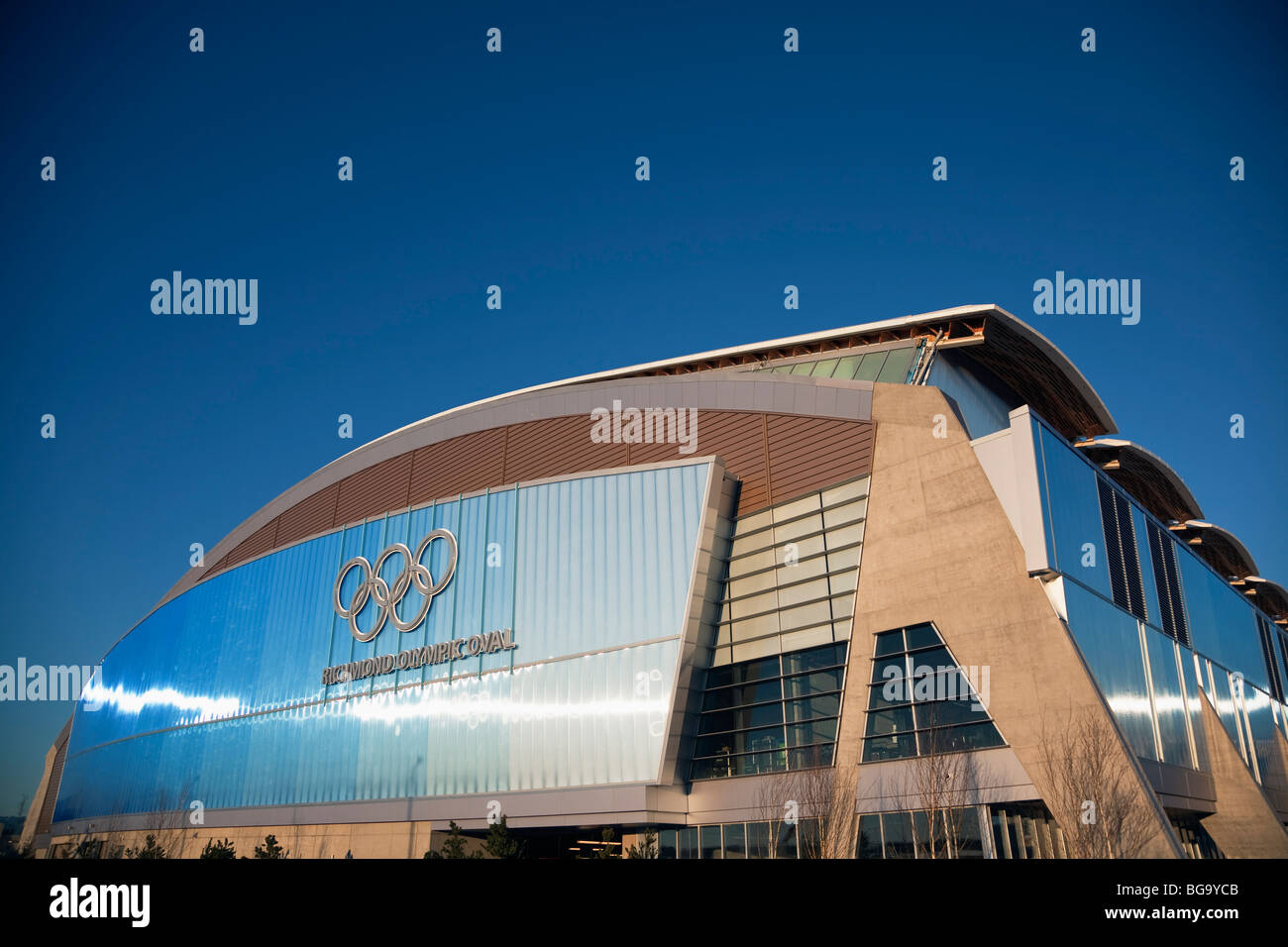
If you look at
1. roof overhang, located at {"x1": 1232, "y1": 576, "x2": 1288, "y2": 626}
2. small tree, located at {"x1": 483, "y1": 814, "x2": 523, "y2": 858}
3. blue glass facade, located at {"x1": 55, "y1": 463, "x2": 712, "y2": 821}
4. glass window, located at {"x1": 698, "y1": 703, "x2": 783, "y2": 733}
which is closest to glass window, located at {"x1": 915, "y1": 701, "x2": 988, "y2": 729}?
glass window, located at {"x1": 698, "y1": 703, "x2": 783, "y2": 733}

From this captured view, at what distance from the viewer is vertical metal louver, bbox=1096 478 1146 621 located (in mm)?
30509

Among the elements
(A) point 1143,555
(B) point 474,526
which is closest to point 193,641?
(B) point 474,526

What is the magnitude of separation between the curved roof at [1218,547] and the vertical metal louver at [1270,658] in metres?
6.00

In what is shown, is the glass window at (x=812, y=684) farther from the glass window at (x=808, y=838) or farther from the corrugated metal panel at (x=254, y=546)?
the corrugated metal panel at (x=254, y=546)

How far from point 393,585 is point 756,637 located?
18.7 m

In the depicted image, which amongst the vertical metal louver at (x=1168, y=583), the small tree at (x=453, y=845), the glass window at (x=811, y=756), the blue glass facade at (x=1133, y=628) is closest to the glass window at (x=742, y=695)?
the glass window at (x=811, y=756)

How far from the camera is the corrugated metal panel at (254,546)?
177ft

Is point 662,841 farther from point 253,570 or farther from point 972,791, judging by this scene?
point 253,570

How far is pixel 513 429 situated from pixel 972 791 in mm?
24887

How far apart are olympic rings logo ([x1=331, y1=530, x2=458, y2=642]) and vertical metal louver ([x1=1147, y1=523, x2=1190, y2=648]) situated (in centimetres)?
2844

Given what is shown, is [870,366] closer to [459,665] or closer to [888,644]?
[888,644]

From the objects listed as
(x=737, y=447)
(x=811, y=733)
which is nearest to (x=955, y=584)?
(x=811, y=733)
